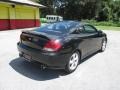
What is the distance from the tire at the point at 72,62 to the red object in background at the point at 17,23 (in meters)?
13.2

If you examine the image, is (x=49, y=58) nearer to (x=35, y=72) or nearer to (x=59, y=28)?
(x=35, y=72)

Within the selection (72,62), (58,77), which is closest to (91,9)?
(72,62)

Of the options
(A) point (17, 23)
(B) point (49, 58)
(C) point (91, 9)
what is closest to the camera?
(B) point (49, 58)

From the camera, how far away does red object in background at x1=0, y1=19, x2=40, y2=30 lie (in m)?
17.4

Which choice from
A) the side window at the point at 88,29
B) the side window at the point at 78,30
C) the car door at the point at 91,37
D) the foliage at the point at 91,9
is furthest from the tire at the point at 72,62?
the foliage at the point at 91,9

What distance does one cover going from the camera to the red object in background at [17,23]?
1741 centimetres

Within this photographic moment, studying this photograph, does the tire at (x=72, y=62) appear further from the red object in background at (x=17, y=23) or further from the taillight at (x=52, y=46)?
the red object in background at (x=17, y=23)

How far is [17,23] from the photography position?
19.4m

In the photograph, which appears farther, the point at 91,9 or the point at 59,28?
the point at 91,9

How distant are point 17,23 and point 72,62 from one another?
600 inches

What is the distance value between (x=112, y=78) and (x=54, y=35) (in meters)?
2.09

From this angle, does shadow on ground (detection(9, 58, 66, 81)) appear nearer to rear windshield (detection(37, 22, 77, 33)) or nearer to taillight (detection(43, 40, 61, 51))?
taillight (detection(43, 40, 61, 51))

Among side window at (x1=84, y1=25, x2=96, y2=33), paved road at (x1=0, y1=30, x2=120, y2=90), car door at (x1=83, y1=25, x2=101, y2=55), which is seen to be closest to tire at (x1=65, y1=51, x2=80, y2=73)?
paved road at (x1=0, y1=30, x2=120, y2=90)

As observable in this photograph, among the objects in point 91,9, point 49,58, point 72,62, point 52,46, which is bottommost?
point 72,62
